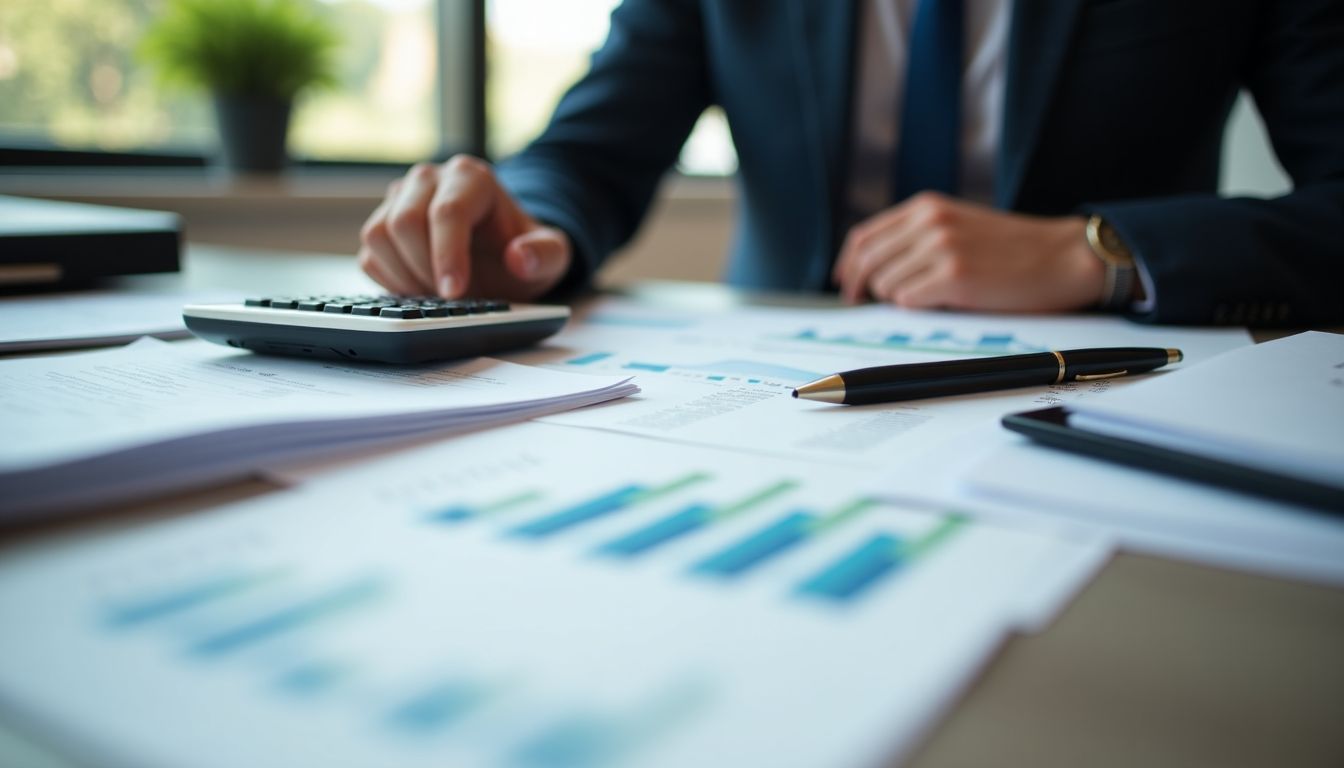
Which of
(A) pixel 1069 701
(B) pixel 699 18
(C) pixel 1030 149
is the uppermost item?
(B) pixel 699 18

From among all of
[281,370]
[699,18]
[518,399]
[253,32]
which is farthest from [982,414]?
[253,32]

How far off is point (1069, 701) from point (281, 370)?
395mm

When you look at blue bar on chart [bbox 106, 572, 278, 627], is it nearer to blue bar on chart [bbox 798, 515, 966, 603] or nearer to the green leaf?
blue bar on chart [bbox 798, 515, 966, 603]

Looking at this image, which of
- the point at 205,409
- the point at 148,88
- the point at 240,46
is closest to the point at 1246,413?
the point at 205,409

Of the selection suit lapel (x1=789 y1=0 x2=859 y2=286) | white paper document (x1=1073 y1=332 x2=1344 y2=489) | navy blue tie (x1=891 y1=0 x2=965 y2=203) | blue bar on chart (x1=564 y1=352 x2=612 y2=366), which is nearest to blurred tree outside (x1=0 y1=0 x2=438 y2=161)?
suit lapel (x1=789 y1=0 x2=859 y2=286)

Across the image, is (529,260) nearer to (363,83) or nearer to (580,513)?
(580,513)

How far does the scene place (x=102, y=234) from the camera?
76 cm

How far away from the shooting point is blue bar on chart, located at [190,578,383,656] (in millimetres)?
200

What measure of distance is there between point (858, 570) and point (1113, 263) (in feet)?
2.00

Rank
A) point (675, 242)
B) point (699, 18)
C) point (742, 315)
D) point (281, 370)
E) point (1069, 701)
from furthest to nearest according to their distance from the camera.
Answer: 1. point (675, 242)
2. point (699, 18)
3. point (742, 315)
4. point (281, 370)
5. point (1069, 701)

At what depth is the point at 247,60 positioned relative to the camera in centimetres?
157

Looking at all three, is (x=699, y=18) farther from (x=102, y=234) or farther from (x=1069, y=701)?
(x=1069, y=701)

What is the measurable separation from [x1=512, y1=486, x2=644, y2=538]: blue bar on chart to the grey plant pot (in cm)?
158

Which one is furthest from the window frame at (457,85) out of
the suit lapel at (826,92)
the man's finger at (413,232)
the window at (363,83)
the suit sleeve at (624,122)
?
the man's finger at (413,232)
